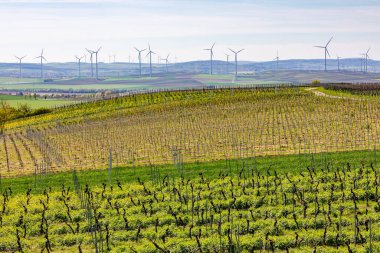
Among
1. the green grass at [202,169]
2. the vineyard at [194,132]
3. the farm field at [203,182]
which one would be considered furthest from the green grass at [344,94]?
the green grass at [202,169]

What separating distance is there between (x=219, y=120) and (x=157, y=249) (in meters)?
52.7

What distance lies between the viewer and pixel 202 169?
4022cm

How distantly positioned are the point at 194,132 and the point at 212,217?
138 ft

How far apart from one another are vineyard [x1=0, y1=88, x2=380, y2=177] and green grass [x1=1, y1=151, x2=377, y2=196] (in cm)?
156

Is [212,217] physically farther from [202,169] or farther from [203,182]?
[202,169]

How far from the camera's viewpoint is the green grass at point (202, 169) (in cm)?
3731

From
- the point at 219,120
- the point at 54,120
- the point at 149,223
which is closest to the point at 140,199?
the point at 149,223

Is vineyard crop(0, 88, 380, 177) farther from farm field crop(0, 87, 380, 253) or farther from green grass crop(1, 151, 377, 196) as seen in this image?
green grass crop(1, 151, 377, 196)

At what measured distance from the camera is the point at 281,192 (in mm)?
27891

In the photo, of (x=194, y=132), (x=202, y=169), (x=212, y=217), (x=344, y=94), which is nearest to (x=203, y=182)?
(x=202, y=169)

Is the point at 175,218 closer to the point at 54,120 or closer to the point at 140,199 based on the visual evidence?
the point at 140,199

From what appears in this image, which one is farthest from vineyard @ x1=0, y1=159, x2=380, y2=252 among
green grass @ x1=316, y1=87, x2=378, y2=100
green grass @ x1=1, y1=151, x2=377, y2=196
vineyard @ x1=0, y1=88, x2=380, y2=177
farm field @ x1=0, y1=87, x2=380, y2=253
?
green grass @ x1=316, y1=87, x2=378, y2=100

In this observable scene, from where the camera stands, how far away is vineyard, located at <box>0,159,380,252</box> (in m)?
20.5

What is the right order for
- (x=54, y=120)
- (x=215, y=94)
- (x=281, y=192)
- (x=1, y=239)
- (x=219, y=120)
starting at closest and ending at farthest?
(x=1, y=239) → (x=281, y=192) → (x=219, y=120) → (x=54, y=120) → (x=215, y=94)
